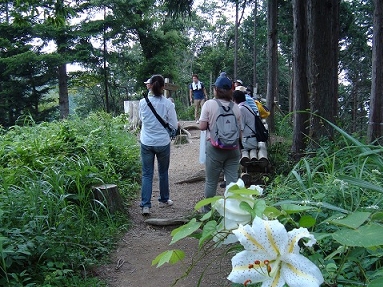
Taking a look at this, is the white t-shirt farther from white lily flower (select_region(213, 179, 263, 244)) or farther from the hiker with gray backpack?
white lily flower (select_region(213, 179, 263, 244))

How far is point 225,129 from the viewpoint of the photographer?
460 cm

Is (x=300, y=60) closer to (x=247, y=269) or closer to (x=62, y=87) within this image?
(x=247, y=269)

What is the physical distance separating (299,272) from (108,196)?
14.7 feet

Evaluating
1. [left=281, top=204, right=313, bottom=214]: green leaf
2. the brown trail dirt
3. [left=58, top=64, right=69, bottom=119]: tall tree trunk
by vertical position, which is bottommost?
the brown trail dirt

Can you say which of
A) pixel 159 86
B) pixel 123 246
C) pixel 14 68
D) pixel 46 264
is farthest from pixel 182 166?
pixel 14 68

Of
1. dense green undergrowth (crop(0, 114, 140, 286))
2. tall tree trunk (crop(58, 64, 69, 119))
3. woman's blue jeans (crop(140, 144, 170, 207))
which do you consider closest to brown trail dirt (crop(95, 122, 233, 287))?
dense green undergrowth (crop(0, 114, 140, 286))

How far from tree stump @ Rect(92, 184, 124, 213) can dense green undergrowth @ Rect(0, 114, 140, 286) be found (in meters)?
0.08

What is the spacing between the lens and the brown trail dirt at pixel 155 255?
3590 millimetres

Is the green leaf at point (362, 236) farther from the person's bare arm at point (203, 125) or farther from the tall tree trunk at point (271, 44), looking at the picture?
the tall tree trunk at point (271, 44)

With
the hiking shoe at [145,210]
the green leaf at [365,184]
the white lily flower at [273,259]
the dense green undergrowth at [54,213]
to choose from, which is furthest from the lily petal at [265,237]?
the hiking shoe at [145,210]

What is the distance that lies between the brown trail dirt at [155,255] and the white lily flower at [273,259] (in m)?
1.25

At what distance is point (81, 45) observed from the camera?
2286 centimetres

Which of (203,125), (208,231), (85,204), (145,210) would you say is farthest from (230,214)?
(145,210)

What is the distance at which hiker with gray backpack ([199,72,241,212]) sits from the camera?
461cm
